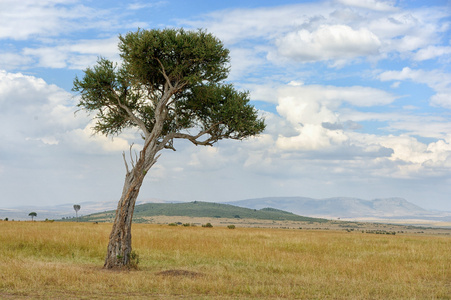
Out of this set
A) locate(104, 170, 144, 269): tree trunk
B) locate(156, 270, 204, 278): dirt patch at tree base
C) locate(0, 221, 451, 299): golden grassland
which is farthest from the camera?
locate(104, 170, 144, 269): tree trunk

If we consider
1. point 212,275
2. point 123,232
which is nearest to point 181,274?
point 212,275

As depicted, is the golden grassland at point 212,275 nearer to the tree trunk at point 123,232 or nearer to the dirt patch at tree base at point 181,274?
the dirt patch at tree base at point 181,274

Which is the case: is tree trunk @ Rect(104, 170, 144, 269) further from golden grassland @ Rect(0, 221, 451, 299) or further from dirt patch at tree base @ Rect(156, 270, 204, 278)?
dirt patch at tree base @ Rect(156, 270, 204, 278)

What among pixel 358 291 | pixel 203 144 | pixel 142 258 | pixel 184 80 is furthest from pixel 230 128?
pixel 358 291

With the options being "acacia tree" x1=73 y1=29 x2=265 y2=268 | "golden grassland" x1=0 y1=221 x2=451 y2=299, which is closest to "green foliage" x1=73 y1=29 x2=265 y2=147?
"acacia tree" x1=73 y1=29 x2=265 y2=268

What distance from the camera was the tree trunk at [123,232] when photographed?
21.8 meters

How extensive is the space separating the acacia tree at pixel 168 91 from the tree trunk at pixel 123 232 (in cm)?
80

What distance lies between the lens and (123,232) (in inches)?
873

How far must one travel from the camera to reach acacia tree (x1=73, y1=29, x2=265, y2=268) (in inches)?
990

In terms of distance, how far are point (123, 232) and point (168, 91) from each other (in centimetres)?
838

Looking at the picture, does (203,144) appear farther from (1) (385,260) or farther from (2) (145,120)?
(1) (385,260)

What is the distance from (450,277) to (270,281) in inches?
367

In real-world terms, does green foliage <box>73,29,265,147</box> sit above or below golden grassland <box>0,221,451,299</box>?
above

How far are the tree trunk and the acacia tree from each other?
805 mm
